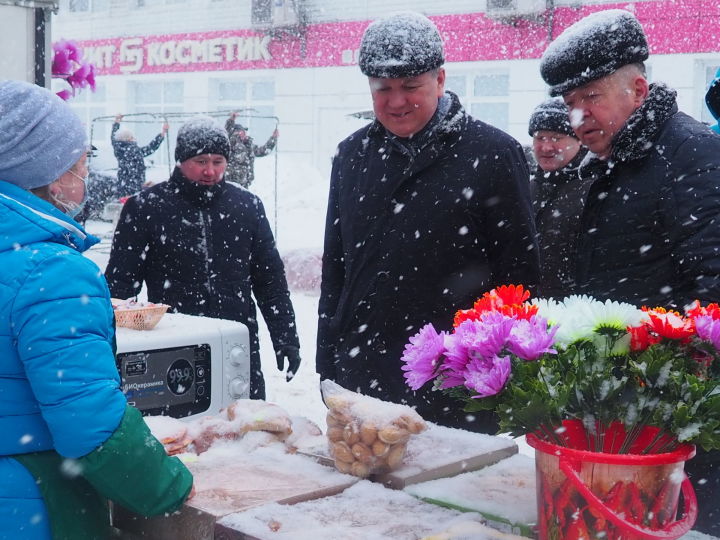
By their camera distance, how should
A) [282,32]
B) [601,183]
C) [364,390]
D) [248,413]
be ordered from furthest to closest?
[282,32], [364,390], [601,183], [248,413]

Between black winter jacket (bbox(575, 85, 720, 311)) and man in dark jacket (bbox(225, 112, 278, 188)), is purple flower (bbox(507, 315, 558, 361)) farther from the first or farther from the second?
man in dark jacket (bbox(225, 112, 278, 188))

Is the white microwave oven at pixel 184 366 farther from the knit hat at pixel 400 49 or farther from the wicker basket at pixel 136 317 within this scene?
the knit hat at pixel 400 49

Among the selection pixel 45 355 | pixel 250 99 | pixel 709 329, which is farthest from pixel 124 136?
pixel 709 329

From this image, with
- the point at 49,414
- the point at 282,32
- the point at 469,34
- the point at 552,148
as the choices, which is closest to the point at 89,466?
the point at 49,414

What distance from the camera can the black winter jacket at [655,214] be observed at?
2.02 meters

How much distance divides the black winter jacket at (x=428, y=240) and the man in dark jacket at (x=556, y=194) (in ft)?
1.62

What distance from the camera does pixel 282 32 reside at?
1992 cm

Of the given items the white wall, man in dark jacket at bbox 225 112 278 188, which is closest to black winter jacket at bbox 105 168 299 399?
the white wall

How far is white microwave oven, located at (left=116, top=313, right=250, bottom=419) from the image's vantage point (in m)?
2.65

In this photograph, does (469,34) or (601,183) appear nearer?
(601,183)

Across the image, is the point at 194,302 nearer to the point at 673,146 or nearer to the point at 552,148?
the point at 552,148

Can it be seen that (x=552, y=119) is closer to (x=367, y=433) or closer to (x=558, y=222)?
(x=558, y=222)

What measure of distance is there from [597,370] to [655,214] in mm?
1012

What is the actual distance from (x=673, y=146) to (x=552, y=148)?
1788 millimetres
